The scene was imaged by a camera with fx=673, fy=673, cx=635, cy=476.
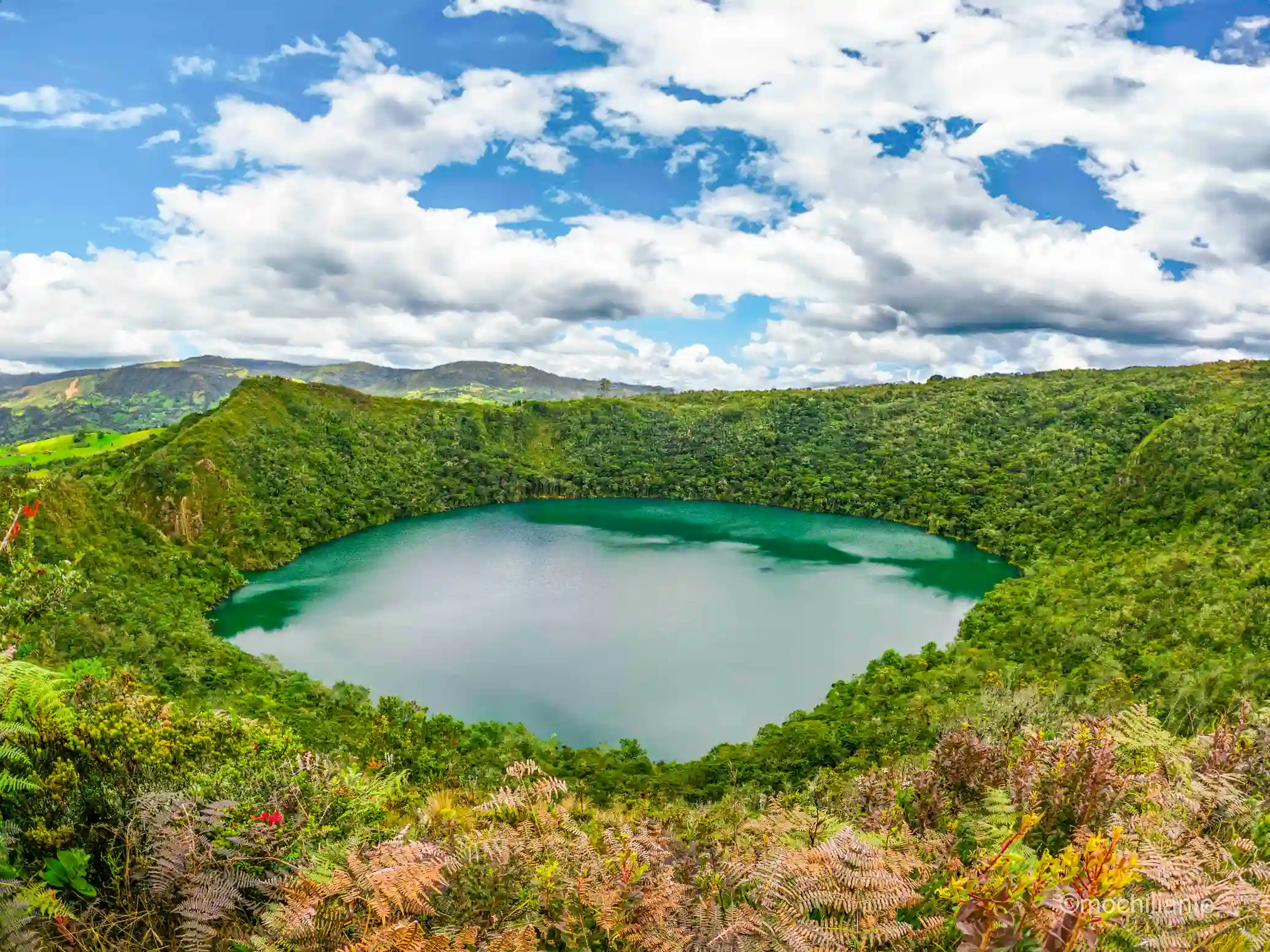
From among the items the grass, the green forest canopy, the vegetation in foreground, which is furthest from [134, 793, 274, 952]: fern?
the grass

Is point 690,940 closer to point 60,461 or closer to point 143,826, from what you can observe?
point 143,826

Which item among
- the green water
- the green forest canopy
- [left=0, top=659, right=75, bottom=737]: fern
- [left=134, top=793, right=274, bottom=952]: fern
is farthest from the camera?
the green water

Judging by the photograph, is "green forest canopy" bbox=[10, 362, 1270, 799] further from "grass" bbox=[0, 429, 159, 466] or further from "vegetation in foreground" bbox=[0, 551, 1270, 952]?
"grass" bbox=[0, 429, 159, 466]

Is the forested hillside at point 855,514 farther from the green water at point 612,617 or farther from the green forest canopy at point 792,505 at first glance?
the green water at point 612,617

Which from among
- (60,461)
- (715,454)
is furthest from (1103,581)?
(60,461)

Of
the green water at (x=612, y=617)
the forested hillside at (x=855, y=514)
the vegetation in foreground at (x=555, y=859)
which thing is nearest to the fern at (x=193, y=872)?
the vegetation in foreground at (x=555, y=859)

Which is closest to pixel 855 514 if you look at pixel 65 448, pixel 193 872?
pixel 193 872
